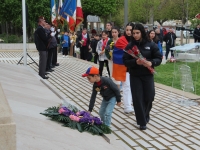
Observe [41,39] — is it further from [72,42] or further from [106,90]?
[72,42]

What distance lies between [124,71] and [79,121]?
2.24 meters

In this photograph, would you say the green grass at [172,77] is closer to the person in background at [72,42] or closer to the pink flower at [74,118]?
the pink flower at [74,118]

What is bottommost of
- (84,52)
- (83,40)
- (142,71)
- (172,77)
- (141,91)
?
(172,77)

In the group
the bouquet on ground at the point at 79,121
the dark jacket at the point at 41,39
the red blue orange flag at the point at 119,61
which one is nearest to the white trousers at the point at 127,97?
the red blue orange flag at the point at 119,61

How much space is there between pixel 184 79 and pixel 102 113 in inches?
140

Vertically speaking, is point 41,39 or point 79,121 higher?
point 41,39

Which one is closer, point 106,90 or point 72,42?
point 106,90

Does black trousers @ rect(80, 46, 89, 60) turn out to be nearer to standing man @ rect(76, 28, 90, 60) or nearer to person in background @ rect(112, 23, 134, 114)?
standing man @ rect(76, 28, 90, 60)

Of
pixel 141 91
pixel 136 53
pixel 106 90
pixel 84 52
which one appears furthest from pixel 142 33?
pixel 84 52

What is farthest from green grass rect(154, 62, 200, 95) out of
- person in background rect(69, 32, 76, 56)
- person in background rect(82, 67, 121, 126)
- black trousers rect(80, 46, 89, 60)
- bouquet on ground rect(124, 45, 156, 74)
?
person in background rect(69, 32, 76, 56)

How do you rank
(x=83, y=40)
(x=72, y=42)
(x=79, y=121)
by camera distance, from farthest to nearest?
(x=72, y=42) < (x=83, y=40) < (x=79, y=121)

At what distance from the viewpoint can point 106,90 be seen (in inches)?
227

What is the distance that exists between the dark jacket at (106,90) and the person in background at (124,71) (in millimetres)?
1503

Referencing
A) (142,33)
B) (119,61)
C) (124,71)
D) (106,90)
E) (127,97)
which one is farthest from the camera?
(119,61)
